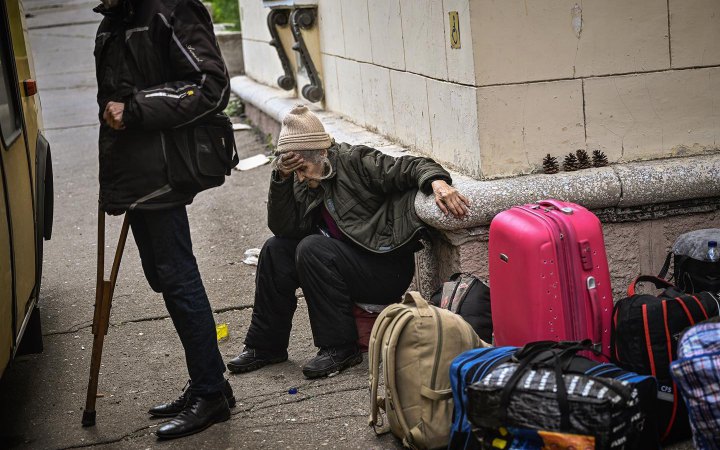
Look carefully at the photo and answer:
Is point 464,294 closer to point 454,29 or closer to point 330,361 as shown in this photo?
point 330,361

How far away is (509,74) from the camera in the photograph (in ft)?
14.3

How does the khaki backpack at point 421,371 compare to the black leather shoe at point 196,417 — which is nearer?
the khaki backpack at point 421,371

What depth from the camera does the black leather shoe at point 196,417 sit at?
383 cm

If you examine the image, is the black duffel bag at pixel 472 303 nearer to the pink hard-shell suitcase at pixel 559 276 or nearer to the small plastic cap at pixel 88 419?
the pink hard-shell suitcase at pixel 559 276

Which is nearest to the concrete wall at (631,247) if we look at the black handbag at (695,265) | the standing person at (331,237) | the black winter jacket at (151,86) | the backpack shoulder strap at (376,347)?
the standing person at (331,237)

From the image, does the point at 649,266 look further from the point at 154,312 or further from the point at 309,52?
the point at 309,52

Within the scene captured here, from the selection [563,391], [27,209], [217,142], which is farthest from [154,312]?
[563,391]

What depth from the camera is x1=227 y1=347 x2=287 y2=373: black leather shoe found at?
4508 mm

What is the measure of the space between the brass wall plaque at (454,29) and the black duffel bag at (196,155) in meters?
1.24

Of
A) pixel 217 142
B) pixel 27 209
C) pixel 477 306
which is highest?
pixel 217 142

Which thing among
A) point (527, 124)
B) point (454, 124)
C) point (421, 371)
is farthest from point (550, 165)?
point (421, 371)

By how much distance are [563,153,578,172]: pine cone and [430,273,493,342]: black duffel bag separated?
70cm

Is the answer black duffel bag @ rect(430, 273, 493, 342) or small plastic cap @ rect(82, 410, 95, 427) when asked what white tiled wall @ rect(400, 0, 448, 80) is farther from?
small plastic cap @ rect(82, 410, 95, 427)

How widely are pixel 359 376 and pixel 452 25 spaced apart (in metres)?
1.57
